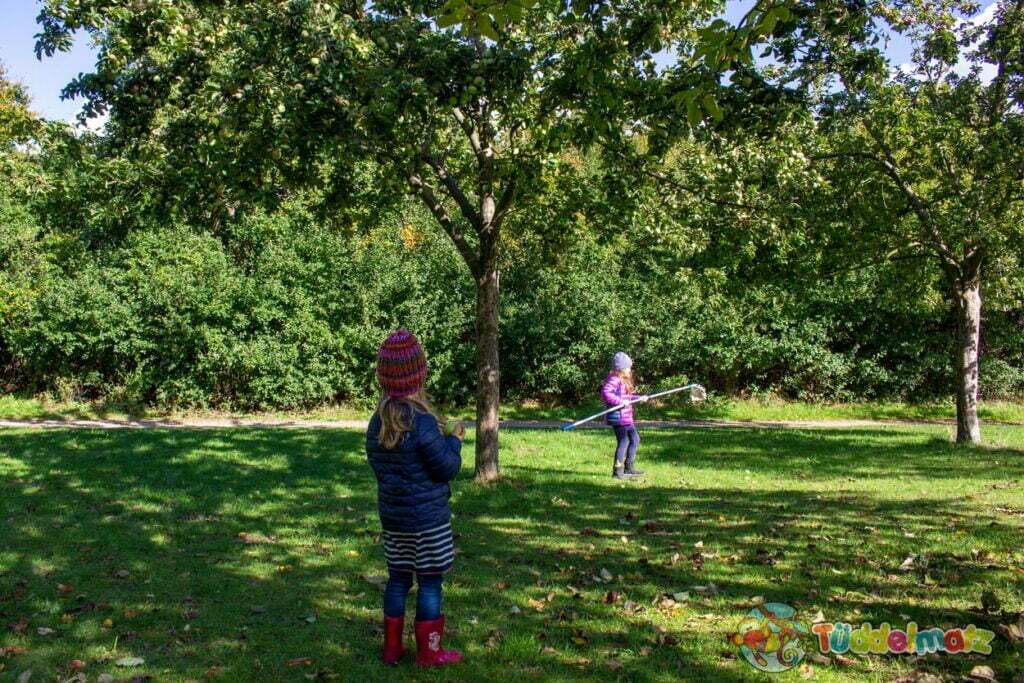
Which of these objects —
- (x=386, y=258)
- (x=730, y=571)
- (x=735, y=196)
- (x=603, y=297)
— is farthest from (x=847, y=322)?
(x=730, y=571)

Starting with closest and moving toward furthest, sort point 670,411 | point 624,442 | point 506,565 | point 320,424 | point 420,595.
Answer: point 420,595, point 506,565, point 624,442, point 320,424, point 670,411

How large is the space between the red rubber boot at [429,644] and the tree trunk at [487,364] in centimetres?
498

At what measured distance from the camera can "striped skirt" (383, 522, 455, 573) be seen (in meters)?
3.88

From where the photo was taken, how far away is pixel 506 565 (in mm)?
5727

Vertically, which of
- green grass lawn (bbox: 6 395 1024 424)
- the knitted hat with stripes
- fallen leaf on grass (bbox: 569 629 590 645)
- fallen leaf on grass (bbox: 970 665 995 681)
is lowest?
fallen leaf on grass (bbox: 569 629 590 645)

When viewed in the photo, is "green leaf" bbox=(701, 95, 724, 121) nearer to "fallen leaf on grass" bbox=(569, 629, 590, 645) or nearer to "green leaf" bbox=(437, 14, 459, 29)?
"green leaf" bbox=(437, 14, 459, 29)

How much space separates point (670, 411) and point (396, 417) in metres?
15.6

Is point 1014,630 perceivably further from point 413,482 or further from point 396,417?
point 396,417

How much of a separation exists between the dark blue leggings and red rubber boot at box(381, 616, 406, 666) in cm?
3

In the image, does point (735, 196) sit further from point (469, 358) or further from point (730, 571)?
point (469, 358)

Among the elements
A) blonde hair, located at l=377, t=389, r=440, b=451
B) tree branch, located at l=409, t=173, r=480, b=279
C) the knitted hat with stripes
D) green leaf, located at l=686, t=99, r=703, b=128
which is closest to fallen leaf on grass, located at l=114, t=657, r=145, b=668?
blonde hair, located at l=377, t=389, r=440, b=451

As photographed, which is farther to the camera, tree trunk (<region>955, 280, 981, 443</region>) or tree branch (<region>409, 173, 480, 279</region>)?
tree trunk (<region>955, 280, 981, 443</region>)

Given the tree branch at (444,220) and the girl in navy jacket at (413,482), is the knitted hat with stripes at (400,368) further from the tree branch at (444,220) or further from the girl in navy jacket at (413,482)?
the tree branch at (444,220)

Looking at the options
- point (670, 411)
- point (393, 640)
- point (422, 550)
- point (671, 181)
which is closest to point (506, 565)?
point (393, 640)
